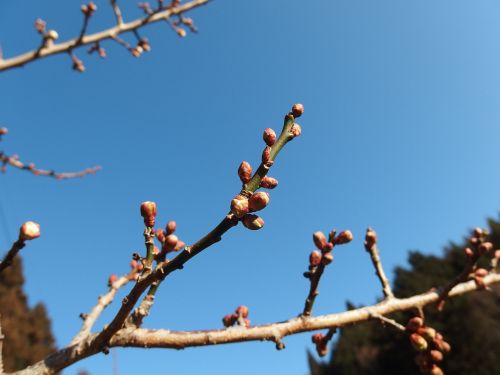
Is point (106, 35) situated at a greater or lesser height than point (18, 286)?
lesser

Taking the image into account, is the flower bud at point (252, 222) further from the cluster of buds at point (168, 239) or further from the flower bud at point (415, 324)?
the flower bud at point (415, 324)

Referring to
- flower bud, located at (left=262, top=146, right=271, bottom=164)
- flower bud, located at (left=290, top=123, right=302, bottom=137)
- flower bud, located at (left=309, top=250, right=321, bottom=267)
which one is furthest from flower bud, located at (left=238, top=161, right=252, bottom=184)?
flower bud, located at (left=309, top=250, right=321, bottom=267)

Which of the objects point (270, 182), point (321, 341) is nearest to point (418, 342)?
point (321, 341)

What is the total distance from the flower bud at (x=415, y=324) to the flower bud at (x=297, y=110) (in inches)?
66.1

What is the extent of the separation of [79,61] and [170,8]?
1.26m

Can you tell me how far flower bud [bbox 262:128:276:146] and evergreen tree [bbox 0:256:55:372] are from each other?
34.7 meters

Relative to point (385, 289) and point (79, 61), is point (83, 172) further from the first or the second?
point (385, 289)

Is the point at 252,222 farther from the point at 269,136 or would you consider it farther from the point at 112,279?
the point at 112,279

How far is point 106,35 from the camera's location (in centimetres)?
408

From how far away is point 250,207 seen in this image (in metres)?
1.24

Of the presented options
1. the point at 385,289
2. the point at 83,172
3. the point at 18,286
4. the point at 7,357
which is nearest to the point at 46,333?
the point at 18,286

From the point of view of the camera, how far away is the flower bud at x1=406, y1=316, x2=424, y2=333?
2428 millimetres

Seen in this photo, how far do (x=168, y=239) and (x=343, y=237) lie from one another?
110 cm

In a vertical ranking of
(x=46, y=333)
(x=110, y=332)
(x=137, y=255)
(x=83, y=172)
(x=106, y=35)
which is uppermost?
(x=46, y=333)
